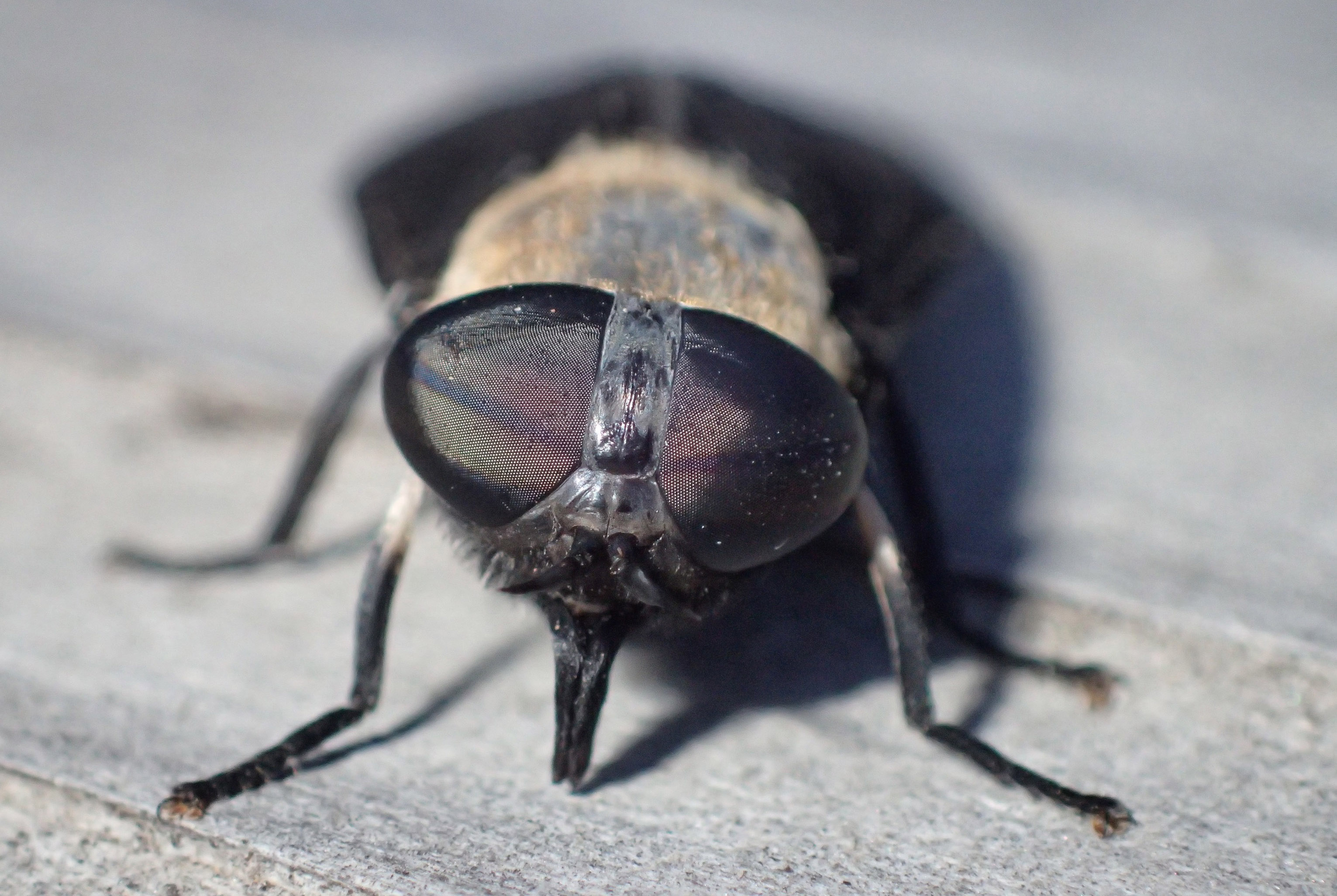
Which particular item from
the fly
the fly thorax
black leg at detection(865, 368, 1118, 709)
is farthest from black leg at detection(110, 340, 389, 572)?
black leg at detection(865, 368, 1118, 709)

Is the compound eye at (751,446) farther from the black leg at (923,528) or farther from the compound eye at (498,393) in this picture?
the black leg at (923,528)

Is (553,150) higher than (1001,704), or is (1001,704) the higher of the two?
(553,150)

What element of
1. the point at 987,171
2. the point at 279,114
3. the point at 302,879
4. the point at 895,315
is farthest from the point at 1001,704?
the point at 279,114

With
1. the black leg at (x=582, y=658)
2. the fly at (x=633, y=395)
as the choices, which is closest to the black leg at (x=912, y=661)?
the fly at (x=633, y=395)

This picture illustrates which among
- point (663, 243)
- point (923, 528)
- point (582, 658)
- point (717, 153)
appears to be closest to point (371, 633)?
point (582, 658)

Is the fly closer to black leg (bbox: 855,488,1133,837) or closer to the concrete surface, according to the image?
black leg (bbox: 855,488,1133,837)

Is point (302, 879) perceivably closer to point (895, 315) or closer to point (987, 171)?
point (895, 315)

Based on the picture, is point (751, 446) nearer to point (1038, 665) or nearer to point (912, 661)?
point (912, 661)
